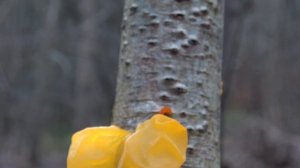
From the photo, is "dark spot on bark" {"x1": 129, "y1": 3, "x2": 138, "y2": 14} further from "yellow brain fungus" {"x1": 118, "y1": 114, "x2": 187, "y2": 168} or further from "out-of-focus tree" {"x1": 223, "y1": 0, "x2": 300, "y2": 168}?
"out-of-focus tree" {"x1": 223, "y1": 0, "x2": 300, "y2": 168}

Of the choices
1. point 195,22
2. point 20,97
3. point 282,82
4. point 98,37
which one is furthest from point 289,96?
point 195,22

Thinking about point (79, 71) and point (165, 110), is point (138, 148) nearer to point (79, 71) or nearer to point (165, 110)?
point (165, 110)

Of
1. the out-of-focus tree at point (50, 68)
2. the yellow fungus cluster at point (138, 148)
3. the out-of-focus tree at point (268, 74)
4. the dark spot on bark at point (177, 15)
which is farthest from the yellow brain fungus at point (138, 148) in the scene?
the out-of-focus tree at point (50, 68)

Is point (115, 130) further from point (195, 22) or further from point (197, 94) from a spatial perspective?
point (195, 22)

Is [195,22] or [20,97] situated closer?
[195,22]

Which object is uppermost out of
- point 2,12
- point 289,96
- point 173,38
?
point 2,12

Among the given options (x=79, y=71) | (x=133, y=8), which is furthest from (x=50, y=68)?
(x=133, y=8)
